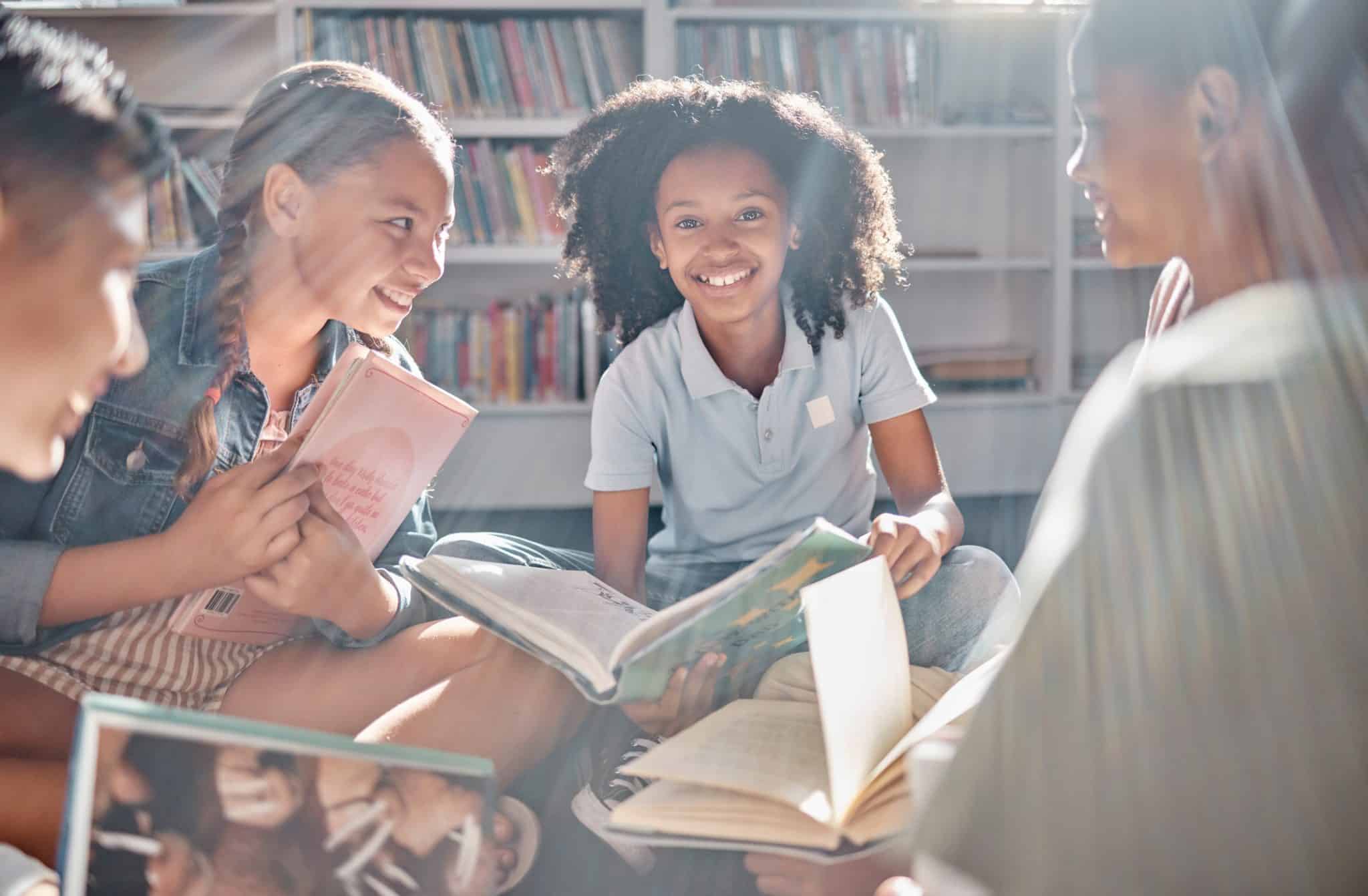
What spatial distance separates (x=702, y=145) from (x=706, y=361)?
0.94ft

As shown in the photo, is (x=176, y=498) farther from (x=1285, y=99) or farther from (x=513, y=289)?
(x=513, y=289)

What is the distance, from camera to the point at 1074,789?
0.42 m

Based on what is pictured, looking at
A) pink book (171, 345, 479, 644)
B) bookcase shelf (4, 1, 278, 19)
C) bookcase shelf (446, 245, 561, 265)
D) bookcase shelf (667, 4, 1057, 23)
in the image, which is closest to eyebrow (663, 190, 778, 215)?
pink book (171, 345, 479, 644)

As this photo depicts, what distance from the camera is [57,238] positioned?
1.91 feet

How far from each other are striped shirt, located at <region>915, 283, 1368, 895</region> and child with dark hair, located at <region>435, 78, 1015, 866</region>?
783 millimetres

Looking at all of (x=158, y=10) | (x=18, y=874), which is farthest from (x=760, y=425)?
(x=158, y=10)

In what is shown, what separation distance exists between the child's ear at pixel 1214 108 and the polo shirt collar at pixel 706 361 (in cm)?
66

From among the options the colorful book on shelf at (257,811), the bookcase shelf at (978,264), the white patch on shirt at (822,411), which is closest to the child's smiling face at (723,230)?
the white patch on shirt at (822,411)

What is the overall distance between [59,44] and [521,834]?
69cm

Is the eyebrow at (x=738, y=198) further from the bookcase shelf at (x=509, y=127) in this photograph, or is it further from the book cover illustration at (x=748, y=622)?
the bookcase shelf at (x=509, y=127)

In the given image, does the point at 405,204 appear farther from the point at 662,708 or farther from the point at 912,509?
the point at 912,509

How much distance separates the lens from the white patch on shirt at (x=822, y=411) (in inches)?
53.1

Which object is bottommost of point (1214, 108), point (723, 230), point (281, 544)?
point (281, 544)

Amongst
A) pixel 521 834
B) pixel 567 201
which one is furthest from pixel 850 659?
pixel 567 201
